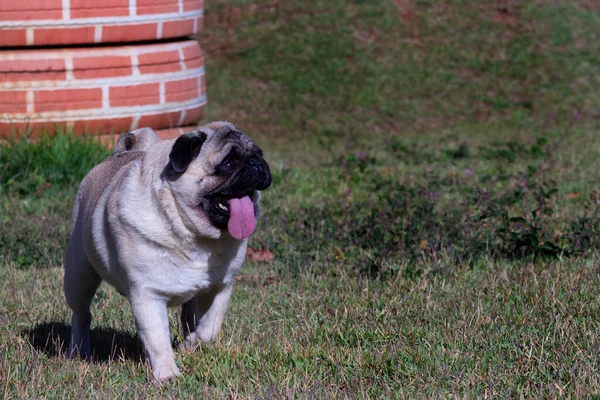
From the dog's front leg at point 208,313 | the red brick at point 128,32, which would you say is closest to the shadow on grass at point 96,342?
the dog's front leg at point 208,313

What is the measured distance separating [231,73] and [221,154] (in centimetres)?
1142

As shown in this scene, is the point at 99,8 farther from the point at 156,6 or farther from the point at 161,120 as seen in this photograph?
the point at 161,120

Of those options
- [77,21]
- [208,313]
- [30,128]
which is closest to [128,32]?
[77,21]

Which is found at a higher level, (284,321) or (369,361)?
(369,361)

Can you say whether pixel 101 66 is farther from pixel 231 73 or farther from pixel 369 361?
pixel 231 73

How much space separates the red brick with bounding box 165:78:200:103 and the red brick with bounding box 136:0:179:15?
0.71 meters

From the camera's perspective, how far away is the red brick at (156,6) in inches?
347

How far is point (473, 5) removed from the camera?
1783cm

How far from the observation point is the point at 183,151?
4328 mm

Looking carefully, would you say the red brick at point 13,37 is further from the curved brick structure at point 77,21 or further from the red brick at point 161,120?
the red brick at point 161,120

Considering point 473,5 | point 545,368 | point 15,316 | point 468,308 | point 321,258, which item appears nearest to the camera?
point 545,368

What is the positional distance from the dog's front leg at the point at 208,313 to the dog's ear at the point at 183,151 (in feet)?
2.23

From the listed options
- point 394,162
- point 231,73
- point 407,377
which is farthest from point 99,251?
point 231,73

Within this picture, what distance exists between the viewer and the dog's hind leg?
500cm
